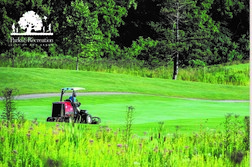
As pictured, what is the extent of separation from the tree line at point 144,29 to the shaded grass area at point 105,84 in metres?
0.29

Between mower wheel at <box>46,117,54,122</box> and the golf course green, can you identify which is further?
the golf course green

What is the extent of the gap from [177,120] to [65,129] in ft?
5.23

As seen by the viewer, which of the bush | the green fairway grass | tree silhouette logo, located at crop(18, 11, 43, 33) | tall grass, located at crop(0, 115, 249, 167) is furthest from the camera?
tree silhouette logo, located at crop(18, 11, 43, 33)

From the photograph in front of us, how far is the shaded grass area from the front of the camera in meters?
9.03

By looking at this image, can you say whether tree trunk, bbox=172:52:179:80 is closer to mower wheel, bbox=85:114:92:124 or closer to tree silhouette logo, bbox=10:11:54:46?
mower wheel, bbox=85:114:92:124

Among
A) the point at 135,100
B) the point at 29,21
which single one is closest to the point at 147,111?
the point at 135,100

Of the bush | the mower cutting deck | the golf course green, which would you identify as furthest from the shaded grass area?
the mower cutting deck

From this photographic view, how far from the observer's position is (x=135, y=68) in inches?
390

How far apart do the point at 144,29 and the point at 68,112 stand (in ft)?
5.41

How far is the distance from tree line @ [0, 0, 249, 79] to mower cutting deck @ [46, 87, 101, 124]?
32.7 inches

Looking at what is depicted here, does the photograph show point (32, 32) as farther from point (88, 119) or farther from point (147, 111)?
point (147, 111)

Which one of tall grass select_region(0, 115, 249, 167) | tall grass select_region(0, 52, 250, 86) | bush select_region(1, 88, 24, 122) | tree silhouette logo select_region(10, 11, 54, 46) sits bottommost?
tall grass select_region(0, 115, 249, 167)

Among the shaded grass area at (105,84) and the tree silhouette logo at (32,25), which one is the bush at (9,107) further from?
the tree silhouette logo at (32,25)

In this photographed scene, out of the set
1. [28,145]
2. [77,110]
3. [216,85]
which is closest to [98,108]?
[77,110]
